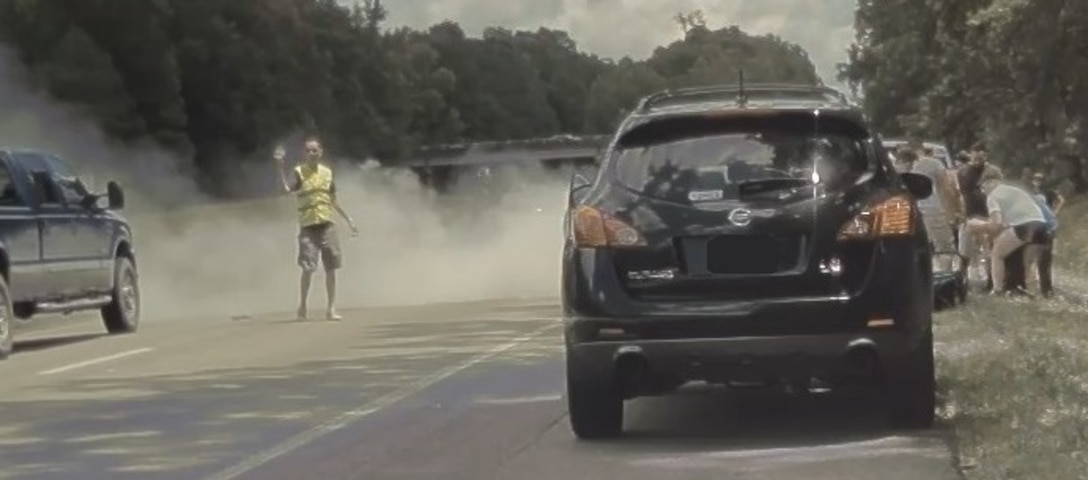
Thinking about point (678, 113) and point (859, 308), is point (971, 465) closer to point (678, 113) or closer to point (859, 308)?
point (859, 308)

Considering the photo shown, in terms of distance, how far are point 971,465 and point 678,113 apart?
2427 millimetres

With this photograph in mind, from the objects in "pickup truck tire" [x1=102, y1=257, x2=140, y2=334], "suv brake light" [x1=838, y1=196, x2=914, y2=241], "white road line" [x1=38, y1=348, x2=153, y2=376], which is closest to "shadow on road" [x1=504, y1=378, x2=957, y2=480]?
"suv brake light" [x1=838, y1=196, x2=914, y2=241]

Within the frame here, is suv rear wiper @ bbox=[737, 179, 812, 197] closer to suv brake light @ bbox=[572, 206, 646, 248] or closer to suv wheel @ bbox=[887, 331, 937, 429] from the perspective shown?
suv brake light @ bbox=[572, 206, 646, 248]

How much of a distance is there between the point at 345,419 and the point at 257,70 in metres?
68.3

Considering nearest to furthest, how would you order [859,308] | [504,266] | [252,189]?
[859,308] < [504,266] < [252,189]

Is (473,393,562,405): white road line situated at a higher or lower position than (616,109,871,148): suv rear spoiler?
lower

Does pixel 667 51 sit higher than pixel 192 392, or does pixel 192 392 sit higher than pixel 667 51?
pixel 667 51

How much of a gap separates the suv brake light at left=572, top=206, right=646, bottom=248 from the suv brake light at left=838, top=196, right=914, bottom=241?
102 centimetres

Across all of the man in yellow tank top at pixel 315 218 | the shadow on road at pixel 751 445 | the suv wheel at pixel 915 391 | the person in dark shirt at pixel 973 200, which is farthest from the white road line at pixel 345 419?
the person in dark shirt at pixel 973 200

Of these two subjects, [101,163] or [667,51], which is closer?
[101,163]

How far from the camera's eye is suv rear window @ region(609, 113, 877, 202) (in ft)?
35.4

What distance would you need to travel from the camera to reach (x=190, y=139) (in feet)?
249

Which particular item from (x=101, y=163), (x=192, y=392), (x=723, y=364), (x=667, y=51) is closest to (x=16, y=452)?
(x=192, y=392)

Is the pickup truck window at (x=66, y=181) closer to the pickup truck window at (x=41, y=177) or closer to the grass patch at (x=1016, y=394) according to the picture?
the pickup truck window at (x=41, y=177)
